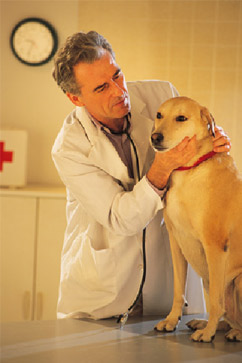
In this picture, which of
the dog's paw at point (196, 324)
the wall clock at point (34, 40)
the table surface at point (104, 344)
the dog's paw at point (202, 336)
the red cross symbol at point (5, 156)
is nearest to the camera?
the table surface at point (104, 344)

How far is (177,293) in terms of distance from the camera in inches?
57.6

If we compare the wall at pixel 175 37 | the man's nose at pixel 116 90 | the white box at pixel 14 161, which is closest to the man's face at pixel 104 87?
the man's nose at pixel 116 90

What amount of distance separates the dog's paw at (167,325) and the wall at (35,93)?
222 cm

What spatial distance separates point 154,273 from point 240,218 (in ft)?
1.37

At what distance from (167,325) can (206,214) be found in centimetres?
34

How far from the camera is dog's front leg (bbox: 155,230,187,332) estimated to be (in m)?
1.41

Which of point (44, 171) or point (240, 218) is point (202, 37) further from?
point (240, 218)

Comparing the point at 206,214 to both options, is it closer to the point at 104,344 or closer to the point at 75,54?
the point at 104,344

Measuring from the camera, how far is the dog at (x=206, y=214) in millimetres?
1324

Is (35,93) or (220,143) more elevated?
(35,93)

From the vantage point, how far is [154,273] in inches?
65.1

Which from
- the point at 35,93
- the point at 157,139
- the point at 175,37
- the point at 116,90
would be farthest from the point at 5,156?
the point at 157,139

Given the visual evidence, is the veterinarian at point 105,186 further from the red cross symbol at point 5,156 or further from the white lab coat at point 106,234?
the red cross symbol at point 5,156

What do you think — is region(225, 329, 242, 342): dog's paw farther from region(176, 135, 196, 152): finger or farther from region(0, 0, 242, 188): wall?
region(0, 0, 242, 188): wall
